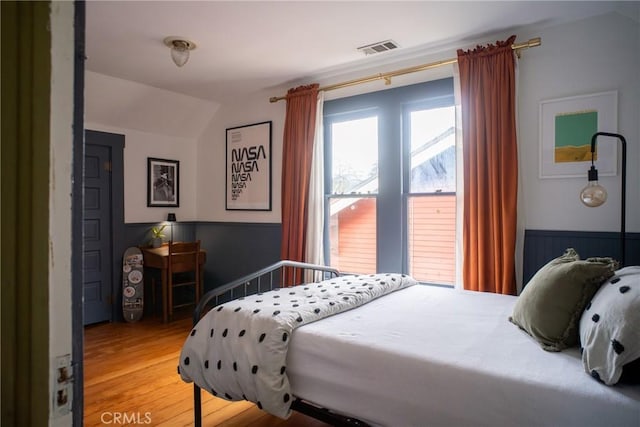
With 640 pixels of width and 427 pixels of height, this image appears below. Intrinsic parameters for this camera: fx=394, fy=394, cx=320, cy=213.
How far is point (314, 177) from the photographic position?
3727mm

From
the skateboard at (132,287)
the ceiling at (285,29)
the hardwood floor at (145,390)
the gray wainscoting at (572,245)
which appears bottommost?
the hardwood floor at (145,390)

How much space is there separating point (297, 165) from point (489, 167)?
1.76 metres

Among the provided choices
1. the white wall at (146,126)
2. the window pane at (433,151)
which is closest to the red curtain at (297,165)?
the window pane at (433,151)

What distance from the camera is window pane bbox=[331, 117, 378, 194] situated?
3.61 m

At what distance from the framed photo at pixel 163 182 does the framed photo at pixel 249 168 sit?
678 millimetres

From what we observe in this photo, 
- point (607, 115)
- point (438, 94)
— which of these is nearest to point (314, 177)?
point (438, 94)

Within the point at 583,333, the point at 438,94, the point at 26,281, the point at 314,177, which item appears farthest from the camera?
the point at 314,177

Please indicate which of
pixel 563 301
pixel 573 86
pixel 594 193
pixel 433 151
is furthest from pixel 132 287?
pixel 573 86

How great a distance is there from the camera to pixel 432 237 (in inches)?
130

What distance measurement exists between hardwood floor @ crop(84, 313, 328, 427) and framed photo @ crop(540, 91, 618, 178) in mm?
2259

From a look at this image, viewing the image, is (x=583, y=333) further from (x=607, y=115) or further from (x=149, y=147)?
(x=149, y=147)

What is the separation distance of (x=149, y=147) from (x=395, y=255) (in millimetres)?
3116

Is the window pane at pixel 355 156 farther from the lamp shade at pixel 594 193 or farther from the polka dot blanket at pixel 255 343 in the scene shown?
the lamp shade at pixel 594 193

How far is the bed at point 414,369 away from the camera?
1184 millimetres
